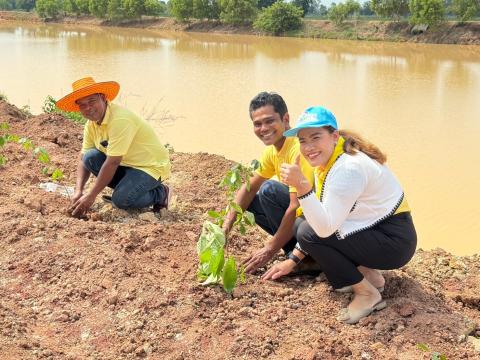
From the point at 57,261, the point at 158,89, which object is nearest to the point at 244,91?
the point at 158,89

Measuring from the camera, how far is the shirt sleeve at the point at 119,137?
10.8ft

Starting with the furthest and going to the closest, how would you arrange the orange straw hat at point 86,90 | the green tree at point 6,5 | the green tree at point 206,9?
the green tree at point 6,5
the green tree at point 206,9
the orange straw hat at point 86,90

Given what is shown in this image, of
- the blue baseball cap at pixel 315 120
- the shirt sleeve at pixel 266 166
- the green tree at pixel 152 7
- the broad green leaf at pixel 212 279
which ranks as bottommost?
the broad green leaf at pixel 212 279

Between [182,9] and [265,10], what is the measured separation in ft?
24.7

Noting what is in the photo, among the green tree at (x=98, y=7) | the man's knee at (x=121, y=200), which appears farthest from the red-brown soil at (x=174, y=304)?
the green tree at (x=98, y=7)

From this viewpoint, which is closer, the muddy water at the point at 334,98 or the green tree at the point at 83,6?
the muddy water at the point at 334,98

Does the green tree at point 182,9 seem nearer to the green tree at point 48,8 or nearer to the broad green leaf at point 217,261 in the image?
the green tree at point 48,8

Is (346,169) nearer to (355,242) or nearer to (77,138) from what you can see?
(355,242)

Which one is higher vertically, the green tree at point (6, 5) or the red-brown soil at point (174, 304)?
the green tree at point (6, 5)

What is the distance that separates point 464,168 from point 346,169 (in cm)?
547

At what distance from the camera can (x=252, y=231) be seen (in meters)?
3.55

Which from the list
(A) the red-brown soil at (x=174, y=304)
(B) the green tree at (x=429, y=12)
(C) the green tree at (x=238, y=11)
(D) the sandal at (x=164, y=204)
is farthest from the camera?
(C) the green tree at (x=238, y=11)

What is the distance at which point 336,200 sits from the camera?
81.3 inches

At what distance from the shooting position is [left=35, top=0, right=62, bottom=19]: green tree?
49281 mm
